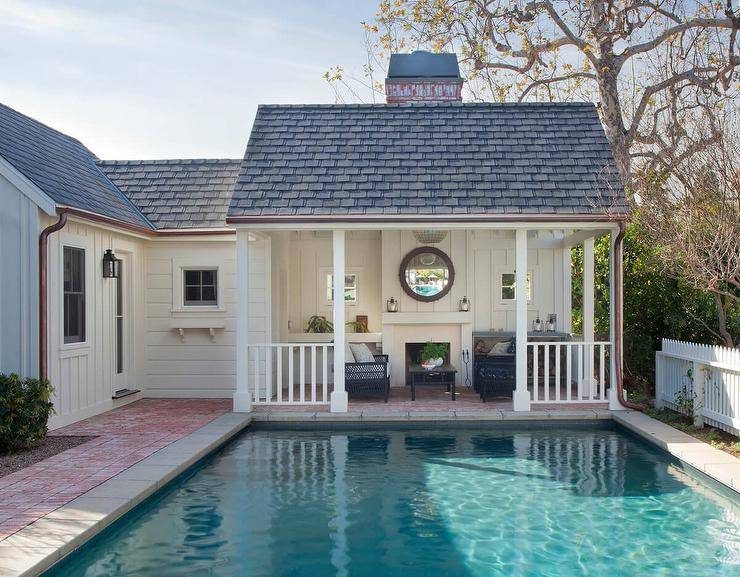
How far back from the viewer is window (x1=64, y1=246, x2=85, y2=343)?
339 inches

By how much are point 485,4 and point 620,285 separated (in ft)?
32.9

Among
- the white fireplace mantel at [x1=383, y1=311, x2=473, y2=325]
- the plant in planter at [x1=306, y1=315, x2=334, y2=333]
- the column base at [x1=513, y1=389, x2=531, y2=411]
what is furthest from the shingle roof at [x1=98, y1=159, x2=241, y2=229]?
the column base at [x1=513, y1=389, x2=531, y2=411]

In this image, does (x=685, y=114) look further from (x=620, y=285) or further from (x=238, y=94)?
(x=238, y=94)

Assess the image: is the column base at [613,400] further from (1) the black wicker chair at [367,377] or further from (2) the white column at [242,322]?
(2) the white column at [242,322]

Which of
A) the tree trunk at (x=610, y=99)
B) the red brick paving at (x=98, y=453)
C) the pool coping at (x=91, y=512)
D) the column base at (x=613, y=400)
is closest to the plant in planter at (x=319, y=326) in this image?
the red brick paving at (x=98, y=453)

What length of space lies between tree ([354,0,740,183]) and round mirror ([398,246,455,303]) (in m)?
4.90

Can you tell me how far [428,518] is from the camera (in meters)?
5.62

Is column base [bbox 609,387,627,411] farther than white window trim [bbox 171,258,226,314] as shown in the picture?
No

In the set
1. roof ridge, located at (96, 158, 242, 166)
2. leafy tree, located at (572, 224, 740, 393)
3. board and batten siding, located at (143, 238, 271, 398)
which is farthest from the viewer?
roof ridge, located at (96, 158, 242, 166)

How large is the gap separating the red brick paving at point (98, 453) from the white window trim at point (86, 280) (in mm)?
988

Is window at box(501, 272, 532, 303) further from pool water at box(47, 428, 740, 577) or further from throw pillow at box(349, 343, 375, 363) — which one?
pool water at box(47, 428, 740, 577)

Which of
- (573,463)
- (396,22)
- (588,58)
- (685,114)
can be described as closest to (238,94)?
(396,22)

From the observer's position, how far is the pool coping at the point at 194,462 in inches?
175

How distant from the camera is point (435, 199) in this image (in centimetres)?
940
